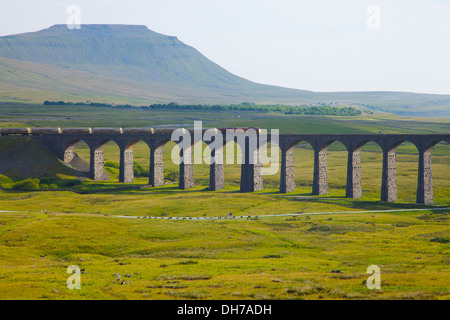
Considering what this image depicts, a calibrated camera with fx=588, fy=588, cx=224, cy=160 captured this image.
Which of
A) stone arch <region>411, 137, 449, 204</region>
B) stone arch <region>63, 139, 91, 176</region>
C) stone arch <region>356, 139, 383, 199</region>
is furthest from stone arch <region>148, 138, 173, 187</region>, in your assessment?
stone arch <region>411, 137, 449, 204</region>

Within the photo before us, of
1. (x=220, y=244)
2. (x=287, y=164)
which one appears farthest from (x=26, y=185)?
(x=220, y=244)

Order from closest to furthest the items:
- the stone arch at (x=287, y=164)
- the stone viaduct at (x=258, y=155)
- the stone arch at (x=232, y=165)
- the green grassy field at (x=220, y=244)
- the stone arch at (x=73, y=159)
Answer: the green grassy field at (x=220, y=244) → the stone viaduct at (x=258, y=155) → the stone arch at (x=287, y=164) → the stone arch at (x=232, y=165) → the stone arch at (x=73, y=159)

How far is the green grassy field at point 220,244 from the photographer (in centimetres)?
4409

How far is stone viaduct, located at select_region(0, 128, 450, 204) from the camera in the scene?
98.6m

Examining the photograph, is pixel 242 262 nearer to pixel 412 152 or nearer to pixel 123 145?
pixel 123 145

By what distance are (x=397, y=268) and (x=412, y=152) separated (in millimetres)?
133784

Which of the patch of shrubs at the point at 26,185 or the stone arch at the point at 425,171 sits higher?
the stone arch at the point at 425,171

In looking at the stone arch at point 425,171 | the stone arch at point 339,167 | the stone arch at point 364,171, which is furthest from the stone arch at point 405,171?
the stone arch at point 339,167

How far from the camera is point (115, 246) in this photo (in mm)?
66500

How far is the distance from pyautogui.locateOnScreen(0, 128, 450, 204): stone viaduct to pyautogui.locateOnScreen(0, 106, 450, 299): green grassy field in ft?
10.8

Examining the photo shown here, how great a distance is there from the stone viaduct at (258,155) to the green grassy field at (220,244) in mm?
3283

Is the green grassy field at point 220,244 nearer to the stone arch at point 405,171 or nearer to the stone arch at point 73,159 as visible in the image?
the stone arch at point 405,171


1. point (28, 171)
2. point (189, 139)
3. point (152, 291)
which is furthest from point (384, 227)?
point (28, 171)

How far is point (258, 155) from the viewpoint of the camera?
113 m
